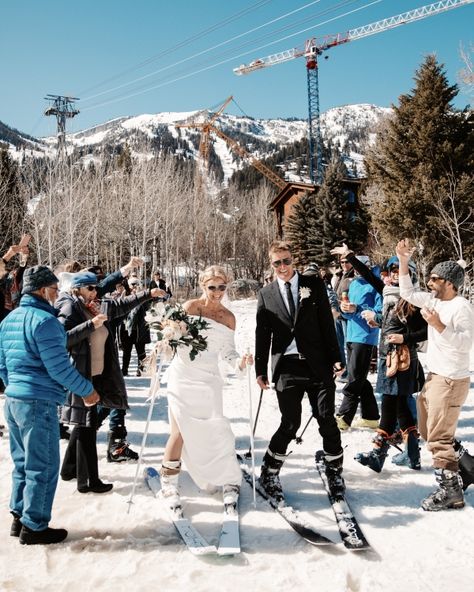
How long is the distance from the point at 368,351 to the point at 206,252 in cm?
3525

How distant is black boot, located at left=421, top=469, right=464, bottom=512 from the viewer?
3.51 m

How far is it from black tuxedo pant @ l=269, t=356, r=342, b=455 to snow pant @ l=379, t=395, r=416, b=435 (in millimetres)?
835

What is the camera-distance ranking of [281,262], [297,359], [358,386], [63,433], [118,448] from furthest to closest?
[63,433], [358,386], [118,448], [281,262], [297,359]

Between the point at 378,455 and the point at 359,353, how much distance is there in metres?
1.34

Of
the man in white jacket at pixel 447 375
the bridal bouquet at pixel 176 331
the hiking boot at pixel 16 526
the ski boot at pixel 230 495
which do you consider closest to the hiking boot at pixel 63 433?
the hiking boot at pixel 16 526

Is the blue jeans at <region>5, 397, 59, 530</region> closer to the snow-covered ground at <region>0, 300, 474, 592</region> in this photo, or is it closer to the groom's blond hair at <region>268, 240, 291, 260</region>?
the snow-covered ground at <region>0, 300, 474, 592</region>

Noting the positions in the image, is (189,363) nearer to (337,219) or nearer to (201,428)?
(201,428)

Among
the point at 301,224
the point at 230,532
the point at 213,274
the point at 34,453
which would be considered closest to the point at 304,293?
the point at 213,274

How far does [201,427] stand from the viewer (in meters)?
3.62

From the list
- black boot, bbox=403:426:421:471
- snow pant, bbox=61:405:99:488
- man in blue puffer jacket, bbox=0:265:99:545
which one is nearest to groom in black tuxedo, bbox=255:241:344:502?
black boot, bbox=403:426:421:471

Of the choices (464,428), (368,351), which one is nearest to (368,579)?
(368,351)

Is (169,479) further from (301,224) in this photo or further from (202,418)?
(301,224)

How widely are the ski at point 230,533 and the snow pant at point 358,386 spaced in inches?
90.5

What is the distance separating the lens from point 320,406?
3672mm
